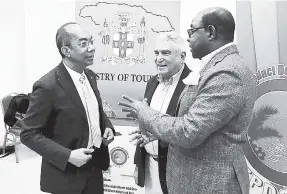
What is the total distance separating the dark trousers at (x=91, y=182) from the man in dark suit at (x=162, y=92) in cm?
45

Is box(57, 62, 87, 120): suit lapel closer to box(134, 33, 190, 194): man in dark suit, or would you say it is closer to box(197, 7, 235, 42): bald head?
box(134, 33, 190, 194): man in dark suit

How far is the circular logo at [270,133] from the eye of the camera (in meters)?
2.77

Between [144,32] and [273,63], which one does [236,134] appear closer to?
[273,63]

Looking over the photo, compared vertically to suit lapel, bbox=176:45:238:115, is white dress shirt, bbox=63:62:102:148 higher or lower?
lower

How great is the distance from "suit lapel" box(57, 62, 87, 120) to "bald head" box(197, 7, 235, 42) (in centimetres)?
90

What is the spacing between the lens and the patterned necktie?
2178mm

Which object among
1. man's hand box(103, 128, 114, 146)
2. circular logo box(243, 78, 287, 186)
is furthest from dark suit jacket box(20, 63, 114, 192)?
circular logo box(243, 78, 287, 186)

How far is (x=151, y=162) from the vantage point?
2641mm

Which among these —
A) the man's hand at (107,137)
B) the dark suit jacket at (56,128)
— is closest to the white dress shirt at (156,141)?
the man's hand at (107,137)

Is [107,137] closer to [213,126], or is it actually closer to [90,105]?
[90,105]

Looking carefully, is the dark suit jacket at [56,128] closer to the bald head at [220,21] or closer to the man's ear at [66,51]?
the man's ear at [66,51]

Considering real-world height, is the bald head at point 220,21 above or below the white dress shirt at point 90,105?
above

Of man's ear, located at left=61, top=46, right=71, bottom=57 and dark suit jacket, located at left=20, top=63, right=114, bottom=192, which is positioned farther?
man's ear, located at left=61, top=46, right=71, bottom=57

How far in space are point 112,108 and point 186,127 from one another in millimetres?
1793
